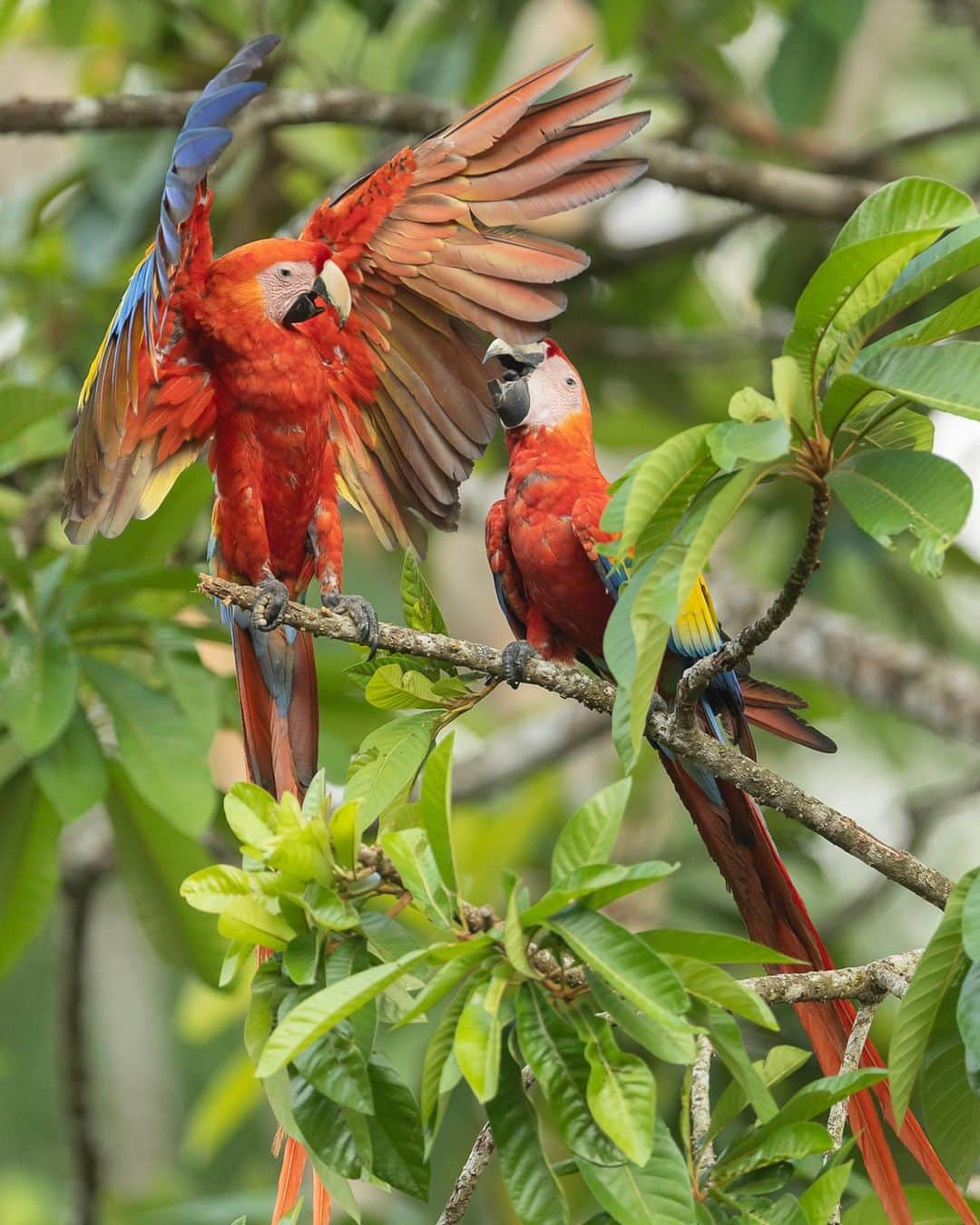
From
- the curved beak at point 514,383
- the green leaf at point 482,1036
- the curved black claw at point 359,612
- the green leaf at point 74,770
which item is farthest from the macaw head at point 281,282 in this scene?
the green leaf at point 482,1036

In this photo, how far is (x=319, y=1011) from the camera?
1.23 m

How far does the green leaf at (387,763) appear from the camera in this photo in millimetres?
1564

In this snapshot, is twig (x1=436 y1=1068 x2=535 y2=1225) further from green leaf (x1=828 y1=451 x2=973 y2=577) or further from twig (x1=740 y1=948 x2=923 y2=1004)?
green leaf (x1=828 y1=451 x2=973 y2=577)

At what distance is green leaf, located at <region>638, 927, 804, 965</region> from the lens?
4.26 ft

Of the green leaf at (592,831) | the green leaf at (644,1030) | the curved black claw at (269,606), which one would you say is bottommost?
the green leaf at (644,1030)

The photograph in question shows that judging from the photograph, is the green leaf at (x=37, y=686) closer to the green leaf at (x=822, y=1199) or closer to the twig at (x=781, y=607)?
the twig at (x=781, y=607)

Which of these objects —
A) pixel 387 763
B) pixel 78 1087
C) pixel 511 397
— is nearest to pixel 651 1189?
pixel 387 763

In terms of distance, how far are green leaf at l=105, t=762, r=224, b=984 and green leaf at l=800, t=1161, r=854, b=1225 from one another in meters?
1.54

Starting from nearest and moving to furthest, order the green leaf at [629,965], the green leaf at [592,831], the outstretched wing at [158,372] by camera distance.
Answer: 1. the green leaf at [629,965]
2. the green leaf at [592,831]
3. the outstretched wing at [158,372]

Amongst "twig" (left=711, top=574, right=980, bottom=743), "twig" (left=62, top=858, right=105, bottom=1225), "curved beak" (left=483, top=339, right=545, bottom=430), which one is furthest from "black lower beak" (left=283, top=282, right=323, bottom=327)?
"twig" (left=711, top=574, right=980, bottom=743)

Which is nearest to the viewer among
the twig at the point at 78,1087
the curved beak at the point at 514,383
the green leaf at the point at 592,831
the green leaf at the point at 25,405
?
the green leaf at the point at 592,831

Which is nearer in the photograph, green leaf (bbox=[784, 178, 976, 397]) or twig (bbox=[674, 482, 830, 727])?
green leaf (bbox=[784, 178, 976, 397])

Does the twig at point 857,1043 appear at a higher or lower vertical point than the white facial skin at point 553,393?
lower

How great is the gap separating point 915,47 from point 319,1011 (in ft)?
21.8
